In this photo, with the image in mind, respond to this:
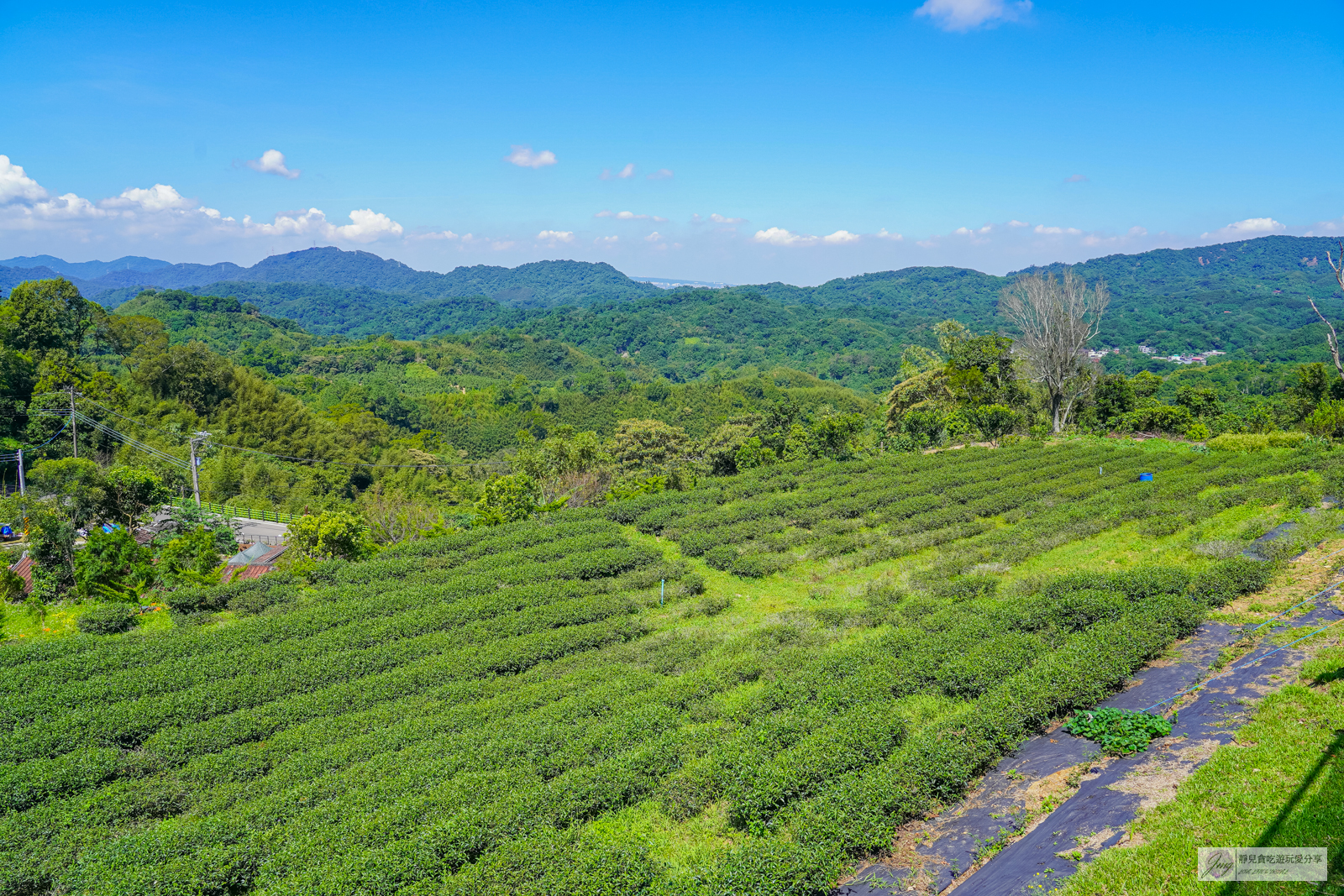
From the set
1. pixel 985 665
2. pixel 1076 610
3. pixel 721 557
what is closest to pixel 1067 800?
pixel 985 665

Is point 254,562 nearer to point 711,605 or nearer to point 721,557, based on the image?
point 721,557

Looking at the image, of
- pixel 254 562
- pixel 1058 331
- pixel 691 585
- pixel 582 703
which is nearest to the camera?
pixel 582 703

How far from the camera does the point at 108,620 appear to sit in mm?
18172

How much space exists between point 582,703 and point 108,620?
14.5m

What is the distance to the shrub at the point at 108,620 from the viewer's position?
18.0 meters

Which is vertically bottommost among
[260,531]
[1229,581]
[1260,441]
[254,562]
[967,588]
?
[260,531]

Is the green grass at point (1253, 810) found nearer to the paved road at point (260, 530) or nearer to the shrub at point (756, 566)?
the shrub at point (756, 566)

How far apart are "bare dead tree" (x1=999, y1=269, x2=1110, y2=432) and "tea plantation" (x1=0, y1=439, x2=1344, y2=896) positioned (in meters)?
16.5

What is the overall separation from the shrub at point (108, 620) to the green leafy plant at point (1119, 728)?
73.5ft

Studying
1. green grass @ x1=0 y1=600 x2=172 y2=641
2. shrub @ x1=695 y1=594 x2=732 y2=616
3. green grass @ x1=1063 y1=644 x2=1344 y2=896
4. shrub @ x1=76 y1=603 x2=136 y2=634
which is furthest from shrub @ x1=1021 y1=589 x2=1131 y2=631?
shrub @ x1=76 y1=603 x2=136 y2=634

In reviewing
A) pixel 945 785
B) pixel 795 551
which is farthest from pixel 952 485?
pixel 945 785

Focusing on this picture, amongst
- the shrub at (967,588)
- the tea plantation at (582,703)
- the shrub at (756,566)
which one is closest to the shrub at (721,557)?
the tea plantation at (582,703)

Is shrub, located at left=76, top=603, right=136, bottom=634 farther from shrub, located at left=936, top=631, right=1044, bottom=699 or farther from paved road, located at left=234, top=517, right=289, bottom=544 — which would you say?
shrub, located at left=936, top=631, right=1044, bottom=699

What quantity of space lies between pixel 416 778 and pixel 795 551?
1485 cm
